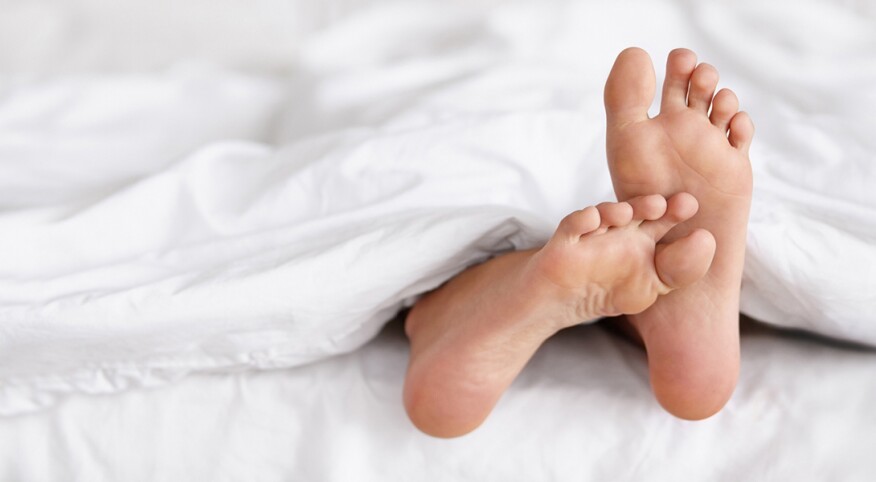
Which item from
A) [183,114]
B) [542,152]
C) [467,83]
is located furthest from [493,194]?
[183,114]

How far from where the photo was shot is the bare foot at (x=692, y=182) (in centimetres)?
64

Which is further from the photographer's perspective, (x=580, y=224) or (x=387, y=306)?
(x=387, y=306)

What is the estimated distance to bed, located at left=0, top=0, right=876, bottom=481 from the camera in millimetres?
686

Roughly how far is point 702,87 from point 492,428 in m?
0.29

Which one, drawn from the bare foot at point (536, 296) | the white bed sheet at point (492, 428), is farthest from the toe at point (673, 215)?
the white bed sheet at point (492, 428)

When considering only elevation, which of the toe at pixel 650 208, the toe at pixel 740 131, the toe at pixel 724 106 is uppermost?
the toe at pixel 724 106

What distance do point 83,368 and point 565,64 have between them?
0.56 meters

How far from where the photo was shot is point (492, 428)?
708 mm

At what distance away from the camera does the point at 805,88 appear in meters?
0.91

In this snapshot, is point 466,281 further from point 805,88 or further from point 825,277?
point 805,88

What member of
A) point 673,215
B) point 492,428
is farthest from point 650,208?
point 492,428

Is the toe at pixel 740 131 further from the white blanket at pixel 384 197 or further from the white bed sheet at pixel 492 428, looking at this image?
the white bed sheet at pixel 492 428

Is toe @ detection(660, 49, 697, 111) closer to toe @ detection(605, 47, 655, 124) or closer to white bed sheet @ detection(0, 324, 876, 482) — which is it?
toe @ detection(605, 47, 655, 124)

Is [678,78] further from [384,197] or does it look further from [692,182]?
[384,197]
